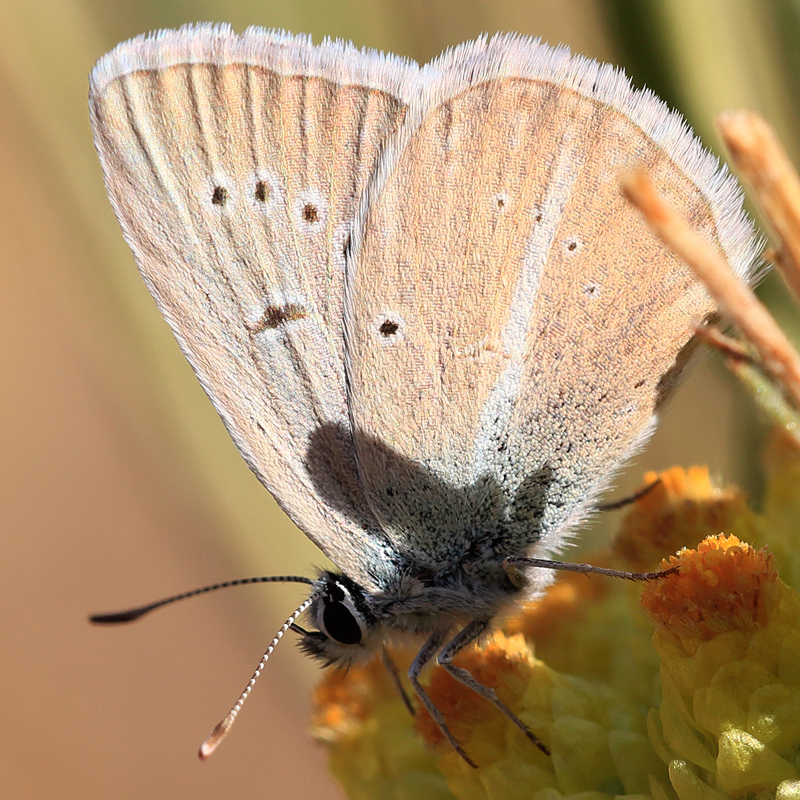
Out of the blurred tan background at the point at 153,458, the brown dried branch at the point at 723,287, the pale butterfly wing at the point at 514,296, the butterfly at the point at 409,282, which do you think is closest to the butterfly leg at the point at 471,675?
the butterfly at the point at 409,282

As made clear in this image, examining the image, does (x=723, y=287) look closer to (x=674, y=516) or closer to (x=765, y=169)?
(x=765, y=169)

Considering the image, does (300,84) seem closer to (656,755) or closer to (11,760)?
(656,755)

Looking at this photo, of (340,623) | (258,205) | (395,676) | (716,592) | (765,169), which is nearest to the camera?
(765,169)

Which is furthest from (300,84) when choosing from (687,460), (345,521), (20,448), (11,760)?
(20,448)

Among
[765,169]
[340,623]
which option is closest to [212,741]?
[340,623]

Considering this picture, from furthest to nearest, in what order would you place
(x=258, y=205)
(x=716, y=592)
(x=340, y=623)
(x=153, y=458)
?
(x=153, y=458)
(x=340, y=623)
(x=258, y=205)
(x=716, y=592)
